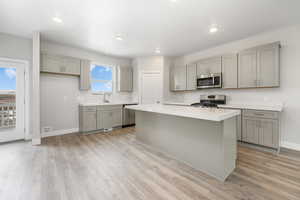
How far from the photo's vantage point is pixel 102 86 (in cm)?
506

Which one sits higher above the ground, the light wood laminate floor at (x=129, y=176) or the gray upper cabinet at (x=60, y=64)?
the gray upper cabinet at (x=60, y=64)

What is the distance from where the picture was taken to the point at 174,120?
2486 millimetres

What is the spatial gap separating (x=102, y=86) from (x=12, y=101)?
244 cm

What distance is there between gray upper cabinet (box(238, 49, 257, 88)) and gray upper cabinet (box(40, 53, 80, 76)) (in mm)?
4682

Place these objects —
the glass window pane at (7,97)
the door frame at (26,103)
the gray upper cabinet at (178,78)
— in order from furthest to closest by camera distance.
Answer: the gray upper cabinet at (178,78) → the door frame at (26,103) → the glass window pane at (7,97)

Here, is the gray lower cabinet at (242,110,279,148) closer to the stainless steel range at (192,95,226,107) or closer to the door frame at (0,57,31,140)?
the stainless steel range at (192,95,226,107)

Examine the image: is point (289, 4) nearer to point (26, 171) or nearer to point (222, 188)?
point (222, 188)

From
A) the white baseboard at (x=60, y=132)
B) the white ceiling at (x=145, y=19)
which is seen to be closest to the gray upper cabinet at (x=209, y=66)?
the white ceiling at (x=145, y=19)

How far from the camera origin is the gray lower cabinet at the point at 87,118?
4105 millimetres

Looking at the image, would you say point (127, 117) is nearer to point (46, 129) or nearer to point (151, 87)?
point (151, 87)

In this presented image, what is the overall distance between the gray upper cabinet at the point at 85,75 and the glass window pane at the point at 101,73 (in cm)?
39

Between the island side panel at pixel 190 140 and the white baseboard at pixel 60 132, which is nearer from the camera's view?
the island side panel at pixel 190 140

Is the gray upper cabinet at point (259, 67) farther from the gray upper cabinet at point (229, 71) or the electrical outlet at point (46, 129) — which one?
the electrical outlet at point (46, 129)

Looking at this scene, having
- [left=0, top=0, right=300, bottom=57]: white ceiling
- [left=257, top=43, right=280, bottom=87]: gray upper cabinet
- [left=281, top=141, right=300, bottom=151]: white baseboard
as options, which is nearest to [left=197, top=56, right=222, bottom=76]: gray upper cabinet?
[left=0, top=0, right=300, bottom=57]: white ceiling
